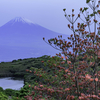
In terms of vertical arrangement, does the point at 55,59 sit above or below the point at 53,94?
above

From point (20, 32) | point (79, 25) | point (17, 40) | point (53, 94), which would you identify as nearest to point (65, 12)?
point (79, 25)

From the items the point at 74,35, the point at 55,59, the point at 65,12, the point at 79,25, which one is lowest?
the point at 55,59

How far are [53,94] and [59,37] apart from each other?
1712 millimetres

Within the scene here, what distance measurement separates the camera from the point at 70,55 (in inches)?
184

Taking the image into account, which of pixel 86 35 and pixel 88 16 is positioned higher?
pixel 88 16

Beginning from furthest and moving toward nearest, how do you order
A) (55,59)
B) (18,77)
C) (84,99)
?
(18,77), (55,59), (84,99)

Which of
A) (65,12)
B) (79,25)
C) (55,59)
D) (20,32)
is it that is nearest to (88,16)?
(79,25)

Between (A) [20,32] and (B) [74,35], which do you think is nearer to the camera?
(B) [74,35]

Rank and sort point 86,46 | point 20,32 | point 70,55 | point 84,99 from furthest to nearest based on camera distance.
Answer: point 20,32 < point 86,46 < point 70,55 < point 84,99

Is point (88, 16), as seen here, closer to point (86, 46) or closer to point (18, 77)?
point (86, 46)

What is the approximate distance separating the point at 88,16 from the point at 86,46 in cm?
87

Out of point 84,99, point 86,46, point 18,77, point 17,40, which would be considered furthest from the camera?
point 17,40

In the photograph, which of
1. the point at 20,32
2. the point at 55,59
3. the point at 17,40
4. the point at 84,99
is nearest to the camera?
the point at 84,99

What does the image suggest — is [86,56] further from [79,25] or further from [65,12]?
[65,12]
